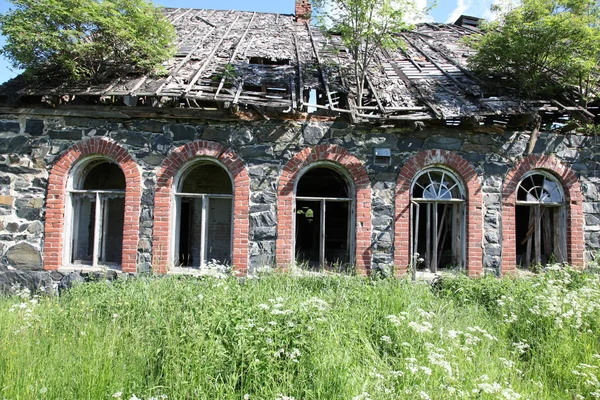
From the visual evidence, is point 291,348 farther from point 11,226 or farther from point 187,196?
point 11,226

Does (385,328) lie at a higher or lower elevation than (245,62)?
lower

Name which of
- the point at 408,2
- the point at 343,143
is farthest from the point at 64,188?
the point at 408,2

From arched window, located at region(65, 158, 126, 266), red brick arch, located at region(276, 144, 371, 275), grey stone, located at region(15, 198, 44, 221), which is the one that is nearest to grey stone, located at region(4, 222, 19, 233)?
grey stone, located at region(15, 198, 44, 221)

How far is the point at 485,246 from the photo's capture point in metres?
7.27

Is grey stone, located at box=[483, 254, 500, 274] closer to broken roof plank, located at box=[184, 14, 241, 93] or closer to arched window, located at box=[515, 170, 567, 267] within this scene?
arched window, located at box=[515, 170, 567, 267]

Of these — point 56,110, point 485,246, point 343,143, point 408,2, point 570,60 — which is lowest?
point 485,246

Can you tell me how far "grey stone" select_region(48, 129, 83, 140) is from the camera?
7.04 metres

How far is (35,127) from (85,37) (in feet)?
6.55

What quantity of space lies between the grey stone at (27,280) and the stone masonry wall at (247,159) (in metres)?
0.15

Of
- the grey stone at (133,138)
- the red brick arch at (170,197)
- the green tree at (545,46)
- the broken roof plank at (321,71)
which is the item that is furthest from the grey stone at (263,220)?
the green tree at (545,46)

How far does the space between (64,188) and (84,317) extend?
355 centimetres

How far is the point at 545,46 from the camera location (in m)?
7.19

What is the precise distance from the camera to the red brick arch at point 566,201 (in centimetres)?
733

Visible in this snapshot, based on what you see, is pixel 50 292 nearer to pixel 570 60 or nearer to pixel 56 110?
pixel 56 110
